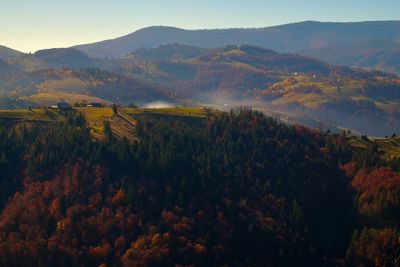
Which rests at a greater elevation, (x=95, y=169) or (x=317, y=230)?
(x=95, y=169)

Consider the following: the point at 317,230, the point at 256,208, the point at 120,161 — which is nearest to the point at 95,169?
the point at 120,161

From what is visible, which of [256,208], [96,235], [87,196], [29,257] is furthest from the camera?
[256,208]

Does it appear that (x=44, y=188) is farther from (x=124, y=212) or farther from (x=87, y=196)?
(x=124, y=212)

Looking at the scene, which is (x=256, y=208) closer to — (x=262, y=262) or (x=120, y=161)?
(x=262, y=262)

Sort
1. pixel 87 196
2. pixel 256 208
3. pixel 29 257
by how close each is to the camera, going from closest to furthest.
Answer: pixel 29 257 < pixel 87 196 < pixel 256 208

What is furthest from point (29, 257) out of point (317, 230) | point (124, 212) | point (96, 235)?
point (317, 230)

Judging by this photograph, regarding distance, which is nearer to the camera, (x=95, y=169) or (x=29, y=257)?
(x=29, y=257)

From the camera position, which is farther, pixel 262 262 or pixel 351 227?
pixel 351 227

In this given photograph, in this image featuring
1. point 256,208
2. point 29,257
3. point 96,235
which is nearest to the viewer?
point 29,257

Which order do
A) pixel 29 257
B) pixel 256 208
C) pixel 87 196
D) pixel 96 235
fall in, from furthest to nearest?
1. pixel 256 208
2. pixel 87 196
3. pixel 96 235
4. pixel 29 257
